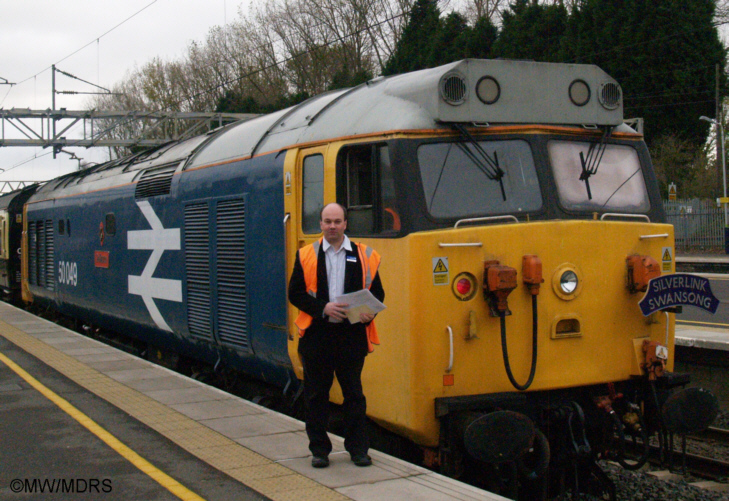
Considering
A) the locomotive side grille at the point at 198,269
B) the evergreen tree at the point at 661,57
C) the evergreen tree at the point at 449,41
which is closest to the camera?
the locomotive side grille at the point at 198,269

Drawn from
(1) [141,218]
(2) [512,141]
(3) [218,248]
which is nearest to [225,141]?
(3) [218,248]

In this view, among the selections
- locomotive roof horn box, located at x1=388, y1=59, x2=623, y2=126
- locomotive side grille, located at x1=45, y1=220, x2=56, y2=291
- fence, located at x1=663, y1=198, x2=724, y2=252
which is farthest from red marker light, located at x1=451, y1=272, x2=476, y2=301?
fence, located at x1=663, y1=198, x2=724, y2=252

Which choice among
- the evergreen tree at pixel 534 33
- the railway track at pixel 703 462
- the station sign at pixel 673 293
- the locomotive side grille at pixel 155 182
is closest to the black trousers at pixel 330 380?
the station sign at pixel 673 293

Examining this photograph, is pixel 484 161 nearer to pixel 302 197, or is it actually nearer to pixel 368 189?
pixel 368 189

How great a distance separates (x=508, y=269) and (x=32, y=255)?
14140 mm

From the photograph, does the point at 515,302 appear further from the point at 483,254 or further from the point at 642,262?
the point at 642,262

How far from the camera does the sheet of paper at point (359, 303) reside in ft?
16.0

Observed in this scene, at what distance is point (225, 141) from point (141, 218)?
A: 7.25ft

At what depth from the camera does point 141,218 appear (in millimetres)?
10070

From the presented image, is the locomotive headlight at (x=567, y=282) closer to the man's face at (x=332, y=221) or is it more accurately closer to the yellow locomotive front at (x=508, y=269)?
the yellow locomotive front at (x=508, y=269)

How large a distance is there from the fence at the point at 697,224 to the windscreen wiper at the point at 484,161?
30.1m

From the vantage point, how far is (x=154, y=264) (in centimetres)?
969

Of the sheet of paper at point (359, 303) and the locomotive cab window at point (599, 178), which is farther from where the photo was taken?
the locomotive cab window at point (599, 178)

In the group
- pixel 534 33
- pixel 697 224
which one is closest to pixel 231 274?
pixel 697 224
